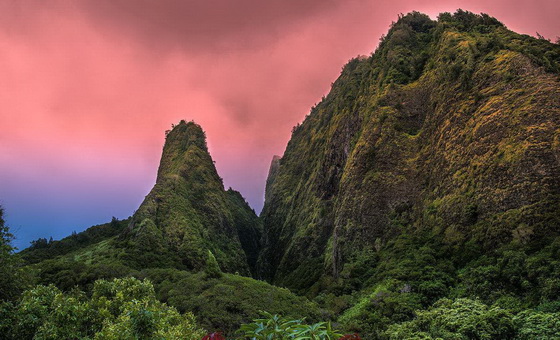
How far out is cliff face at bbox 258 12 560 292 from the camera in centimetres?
2672

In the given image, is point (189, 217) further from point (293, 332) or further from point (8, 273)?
point (293, 332)

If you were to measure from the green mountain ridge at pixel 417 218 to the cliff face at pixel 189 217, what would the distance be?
448mm

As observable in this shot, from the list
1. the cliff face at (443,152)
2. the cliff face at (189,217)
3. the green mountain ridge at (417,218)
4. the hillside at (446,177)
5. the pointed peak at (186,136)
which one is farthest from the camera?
the pointed peak at (186,136)

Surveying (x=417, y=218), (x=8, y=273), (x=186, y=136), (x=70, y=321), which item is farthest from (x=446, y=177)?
(x=186, y=136)

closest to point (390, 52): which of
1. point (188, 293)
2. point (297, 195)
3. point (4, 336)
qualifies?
point (297, 195)

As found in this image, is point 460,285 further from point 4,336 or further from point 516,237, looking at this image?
point 4,336

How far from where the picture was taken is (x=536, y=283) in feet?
67.6

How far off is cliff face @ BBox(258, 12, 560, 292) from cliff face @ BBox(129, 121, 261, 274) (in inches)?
701

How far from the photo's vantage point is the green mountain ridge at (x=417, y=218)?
23.7 metres

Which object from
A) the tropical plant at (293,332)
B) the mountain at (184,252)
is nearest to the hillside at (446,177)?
the mountain at (184,252)

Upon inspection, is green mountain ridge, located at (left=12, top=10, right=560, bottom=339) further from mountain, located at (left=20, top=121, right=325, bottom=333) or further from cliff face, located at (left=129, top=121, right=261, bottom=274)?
cliff face, located at (left=129, top=121, right=261, bottom=274)

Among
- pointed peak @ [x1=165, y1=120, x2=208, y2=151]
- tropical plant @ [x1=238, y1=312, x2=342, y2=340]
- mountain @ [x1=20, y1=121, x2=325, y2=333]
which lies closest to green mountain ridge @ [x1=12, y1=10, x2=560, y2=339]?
mountain @ [x1=20, y1=121, x2=325, y2=333]

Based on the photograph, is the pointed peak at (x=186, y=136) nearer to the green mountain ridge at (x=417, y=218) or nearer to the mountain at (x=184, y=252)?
the mountain at (x=184, y=252)

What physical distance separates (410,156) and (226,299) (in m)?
31.1
